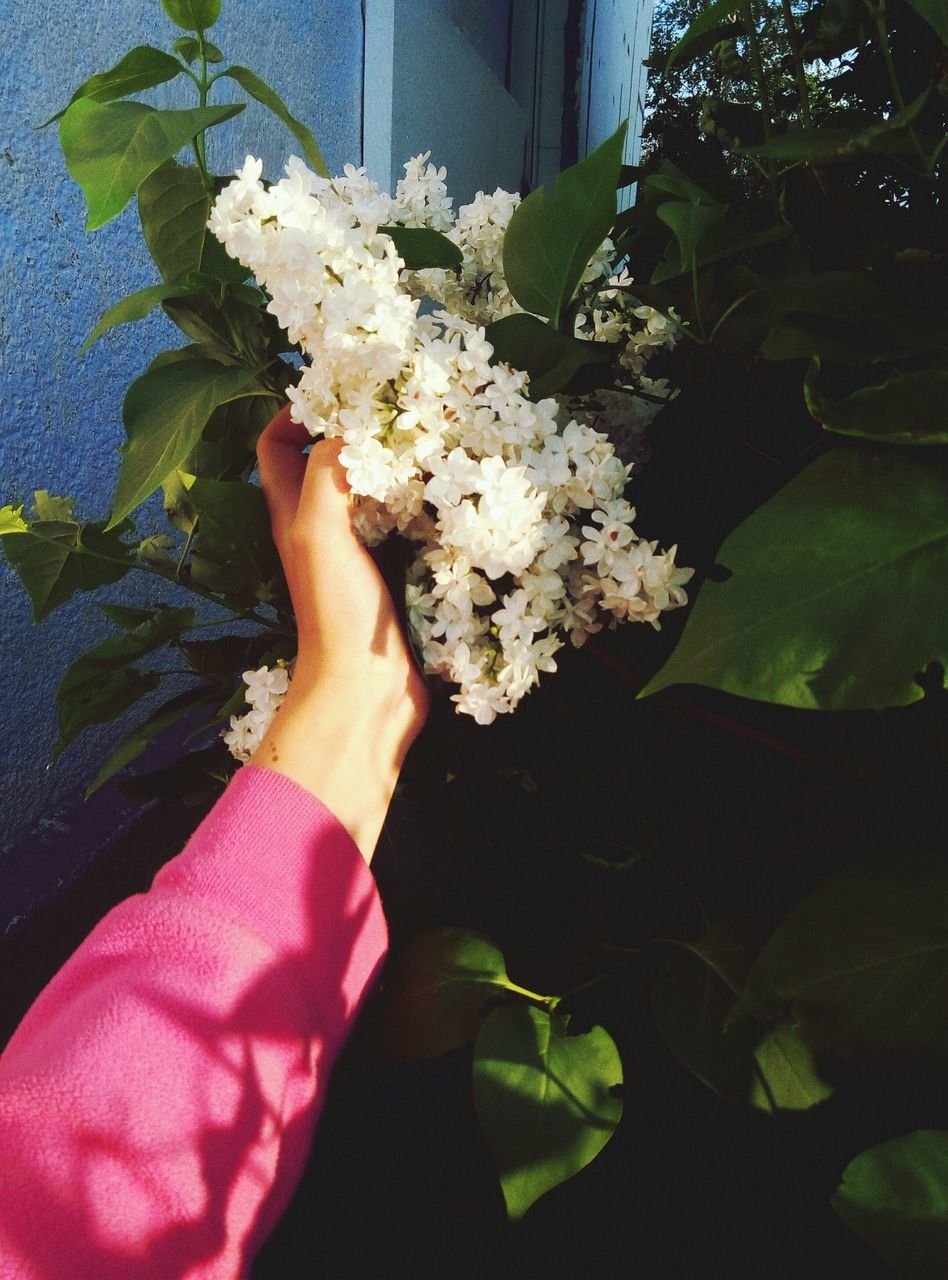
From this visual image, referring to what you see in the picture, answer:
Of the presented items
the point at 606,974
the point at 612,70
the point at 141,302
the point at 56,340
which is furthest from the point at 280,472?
the point at 612,70

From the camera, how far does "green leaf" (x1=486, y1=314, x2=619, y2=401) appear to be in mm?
452

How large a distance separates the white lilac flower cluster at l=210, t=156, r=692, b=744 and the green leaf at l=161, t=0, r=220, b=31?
0.14 m

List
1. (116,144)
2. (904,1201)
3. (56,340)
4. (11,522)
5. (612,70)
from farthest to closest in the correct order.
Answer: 1. (612,70)
2. (56,340)
3. (11,522)
4. (116,144)
5. (904,1201)

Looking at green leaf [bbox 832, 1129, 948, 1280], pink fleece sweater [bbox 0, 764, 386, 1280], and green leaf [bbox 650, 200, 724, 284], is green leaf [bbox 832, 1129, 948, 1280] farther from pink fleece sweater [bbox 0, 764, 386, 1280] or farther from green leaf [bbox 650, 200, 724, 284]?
green leaf [bbox 650, 200, 724, 284]

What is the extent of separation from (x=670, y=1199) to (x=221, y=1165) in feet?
0.77

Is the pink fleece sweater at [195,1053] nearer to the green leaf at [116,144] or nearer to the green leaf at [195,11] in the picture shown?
the green leaf at [116,144]

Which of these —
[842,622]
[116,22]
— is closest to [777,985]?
[842,622]

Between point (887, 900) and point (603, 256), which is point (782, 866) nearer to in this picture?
point (887, 900)

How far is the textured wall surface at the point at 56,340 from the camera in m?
1.04

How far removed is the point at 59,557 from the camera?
61 cm

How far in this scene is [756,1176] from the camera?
455 millimetres

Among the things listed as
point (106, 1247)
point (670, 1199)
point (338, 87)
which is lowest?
point (670, 1199)

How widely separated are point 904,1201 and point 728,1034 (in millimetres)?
118

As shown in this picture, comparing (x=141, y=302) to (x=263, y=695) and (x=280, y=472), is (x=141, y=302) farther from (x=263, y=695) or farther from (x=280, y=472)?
(x=263, y=695)
